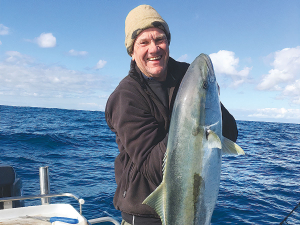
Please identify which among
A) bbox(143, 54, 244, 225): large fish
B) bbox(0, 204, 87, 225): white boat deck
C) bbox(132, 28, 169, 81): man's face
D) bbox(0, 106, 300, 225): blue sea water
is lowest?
bbox(0, 106, 300, 225): blue sea water

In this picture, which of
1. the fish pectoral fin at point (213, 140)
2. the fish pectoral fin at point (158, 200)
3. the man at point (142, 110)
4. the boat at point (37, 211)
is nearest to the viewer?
the fish pectoral fin at point (213, 140)

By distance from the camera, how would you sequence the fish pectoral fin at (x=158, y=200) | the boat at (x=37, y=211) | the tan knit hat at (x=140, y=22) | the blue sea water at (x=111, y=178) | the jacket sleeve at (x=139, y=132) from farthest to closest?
the blue sea water at (x=111, y=178)
the boat at (x=37, y=211)
the tan knit hat at (x=140, y=22)
the jacket sleeve at (x=139, y=132)
the fish pectoral fin at (x=158, y=200)

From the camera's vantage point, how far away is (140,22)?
273 centimetres

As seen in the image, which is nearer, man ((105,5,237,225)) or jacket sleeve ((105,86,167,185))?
jacket sleeve ((105,86,167,185))

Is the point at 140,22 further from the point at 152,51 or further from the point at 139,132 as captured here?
the point at 139,132

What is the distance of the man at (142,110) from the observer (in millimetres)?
2484

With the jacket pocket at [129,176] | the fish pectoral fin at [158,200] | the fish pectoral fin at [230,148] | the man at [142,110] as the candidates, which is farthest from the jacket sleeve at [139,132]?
the fish pectoral fin at [230,148]

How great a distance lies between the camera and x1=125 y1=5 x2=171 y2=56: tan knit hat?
272 centimetres

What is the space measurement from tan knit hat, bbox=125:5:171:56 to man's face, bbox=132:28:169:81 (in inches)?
2.1

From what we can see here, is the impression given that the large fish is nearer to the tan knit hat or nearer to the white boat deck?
the tan knit hat

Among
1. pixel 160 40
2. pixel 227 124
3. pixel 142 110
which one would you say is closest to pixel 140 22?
pixel 160 40

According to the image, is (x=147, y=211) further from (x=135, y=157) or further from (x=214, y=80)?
(x=214, y=80)

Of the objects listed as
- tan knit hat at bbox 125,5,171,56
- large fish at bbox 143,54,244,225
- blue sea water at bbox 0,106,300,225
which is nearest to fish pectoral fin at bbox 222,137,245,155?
large fish at bbox 143,54,244,225

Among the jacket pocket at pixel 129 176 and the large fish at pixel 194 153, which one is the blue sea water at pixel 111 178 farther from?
the large fish at pixel 194 153
